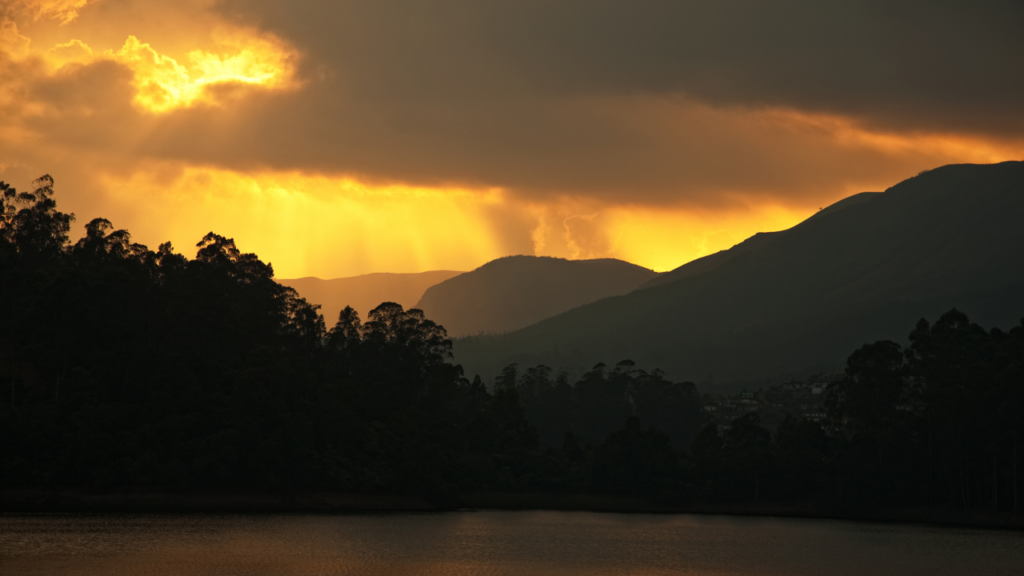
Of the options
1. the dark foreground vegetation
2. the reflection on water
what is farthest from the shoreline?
the reflection on water

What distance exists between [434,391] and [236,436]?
48.2 metres

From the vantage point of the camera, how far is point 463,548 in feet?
257

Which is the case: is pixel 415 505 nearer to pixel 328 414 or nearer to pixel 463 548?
pixel 328 414

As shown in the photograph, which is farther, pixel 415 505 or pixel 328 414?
pixel 415 505

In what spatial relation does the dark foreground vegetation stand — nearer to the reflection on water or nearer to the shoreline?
the shoreline

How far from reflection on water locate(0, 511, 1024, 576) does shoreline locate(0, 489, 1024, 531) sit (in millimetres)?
9591

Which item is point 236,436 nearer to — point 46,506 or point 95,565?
point 46,506

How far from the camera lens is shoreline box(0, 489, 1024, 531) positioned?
98.3 metres

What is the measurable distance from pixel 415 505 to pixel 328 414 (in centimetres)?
1489

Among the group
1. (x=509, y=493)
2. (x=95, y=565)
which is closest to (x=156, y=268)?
(x=509, y=493)

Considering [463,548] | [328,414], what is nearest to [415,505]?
[328,414]

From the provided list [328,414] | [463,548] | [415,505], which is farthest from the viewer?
[415,505]

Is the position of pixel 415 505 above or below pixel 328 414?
below

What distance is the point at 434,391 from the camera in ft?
501
